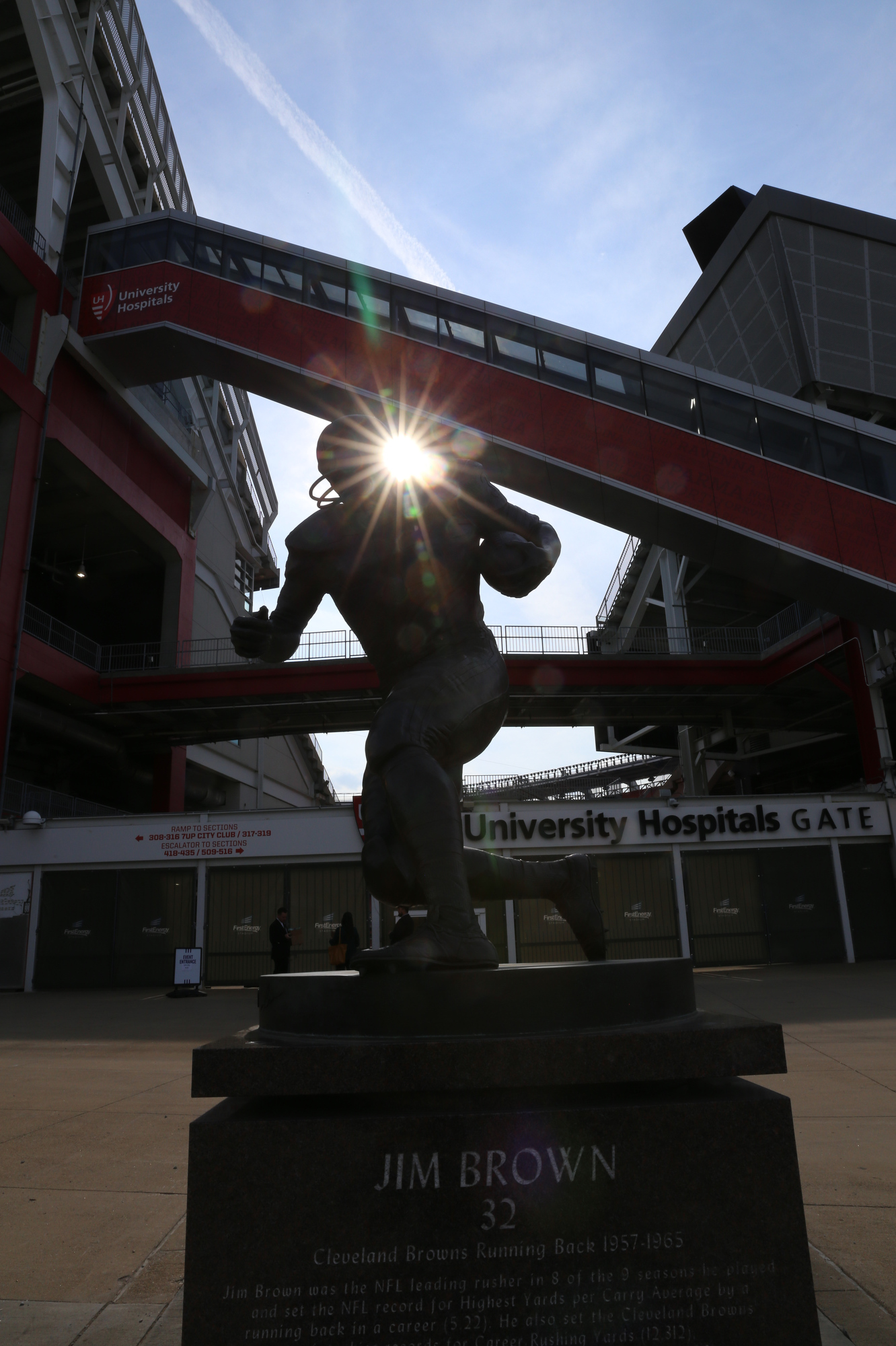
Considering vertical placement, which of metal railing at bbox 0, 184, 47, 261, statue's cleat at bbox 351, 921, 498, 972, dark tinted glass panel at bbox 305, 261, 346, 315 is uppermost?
metal railing at bbox 0, 184, 47, 261

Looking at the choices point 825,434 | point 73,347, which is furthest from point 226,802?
Answer: point 825,434

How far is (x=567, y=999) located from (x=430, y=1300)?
72cm

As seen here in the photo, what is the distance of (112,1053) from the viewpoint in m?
7.81

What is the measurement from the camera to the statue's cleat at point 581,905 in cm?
265

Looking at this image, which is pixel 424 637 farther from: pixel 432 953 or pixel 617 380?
pixel 617 380

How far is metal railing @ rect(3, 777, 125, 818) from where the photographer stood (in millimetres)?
18828

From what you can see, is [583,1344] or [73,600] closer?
[583,1344]

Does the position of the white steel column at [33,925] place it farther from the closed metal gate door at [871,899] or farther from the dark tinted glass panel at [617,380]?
the closed metal gate door at [871,899]

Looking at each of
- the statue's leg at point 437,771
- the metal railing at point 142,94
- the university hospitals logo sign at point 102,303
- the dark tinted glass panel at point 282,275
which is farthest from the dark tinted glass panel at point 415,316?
the statue's leg at point 437,771

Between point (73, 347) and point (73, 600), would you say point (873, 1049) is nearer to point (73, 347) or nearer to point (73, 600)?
point (73, 347)

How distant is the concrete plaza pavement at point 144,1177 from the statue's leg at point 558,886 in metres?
1.18

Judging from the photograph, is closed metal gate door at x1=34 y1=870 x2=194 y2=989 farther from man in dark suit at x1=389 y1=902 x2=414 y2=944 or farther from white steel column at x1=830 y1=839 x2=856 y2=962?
man in dark suit at x1=389 y1=902 x2=414 y2=944

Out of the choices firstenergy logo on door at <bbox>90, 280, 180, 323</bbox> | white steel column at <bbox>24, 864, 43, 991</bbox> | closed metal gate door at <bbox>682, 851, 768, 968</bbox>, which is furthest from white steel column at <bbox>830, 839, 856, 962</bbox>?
firstenergy logo on door at <bbox>90, 280, 180, 323</bbox>

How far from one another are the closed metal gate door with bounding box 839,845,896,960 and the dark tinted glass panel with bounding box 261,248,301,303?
773 inches
